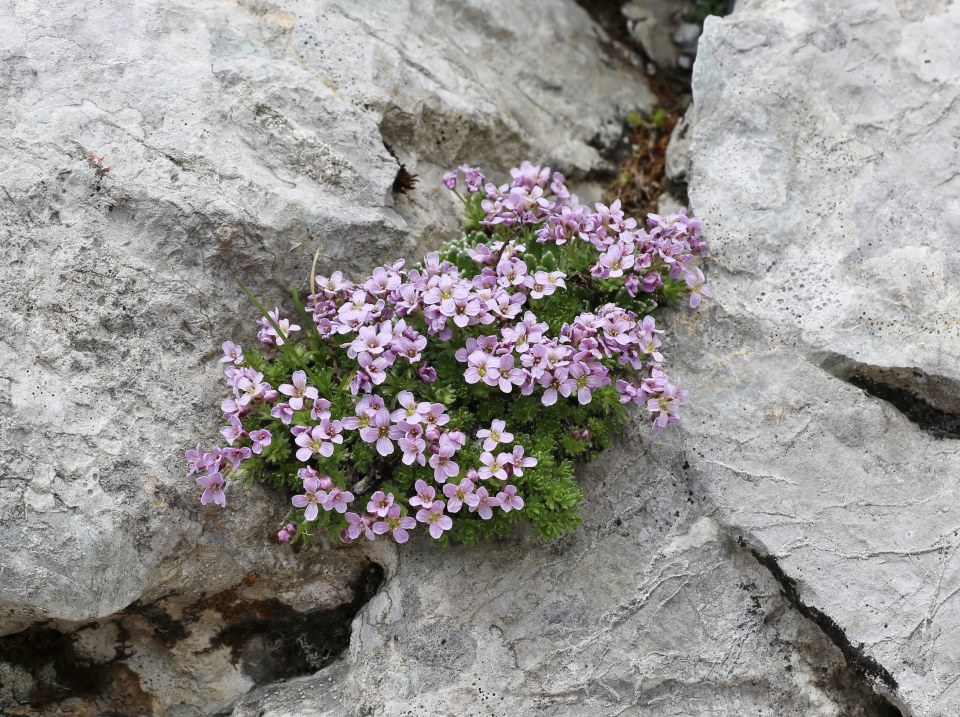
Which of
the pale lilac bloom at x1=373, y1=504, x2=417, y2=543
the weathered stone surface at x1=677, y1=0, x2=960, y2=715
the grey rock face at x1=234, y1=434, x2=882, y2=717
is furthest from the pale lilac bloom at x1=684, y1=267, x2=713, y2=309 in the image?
the pale lilac bloom at x1=373, y1=504, x2=417, y2=543

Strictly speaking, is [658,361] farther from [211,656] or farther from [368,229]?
[211,656]

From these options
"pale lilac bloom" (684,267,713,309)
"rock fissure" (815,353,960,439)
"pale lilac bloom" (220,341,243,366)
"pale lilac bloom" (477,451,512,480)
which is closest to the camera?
"pale lilac bloom" (477,451,512,480)

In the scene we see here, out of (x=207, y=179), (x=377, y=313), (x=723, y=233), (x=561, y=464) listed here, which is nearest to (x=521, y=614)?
(x=561, y=464)

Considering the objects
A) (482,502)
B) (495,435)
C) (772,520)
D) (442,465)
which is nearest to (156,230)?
(442,465)

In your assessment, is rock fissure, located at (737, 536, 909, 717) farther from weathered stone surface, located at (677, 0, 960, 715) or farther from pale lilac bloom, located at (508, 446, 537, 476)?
pale lilac bloom, located at (508, 446, 537, 476)

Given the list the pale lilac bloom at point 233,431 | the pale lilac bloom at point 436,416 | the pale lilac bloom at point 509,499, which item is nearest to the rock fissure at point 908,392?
the pale lilac bloom at point 509,499

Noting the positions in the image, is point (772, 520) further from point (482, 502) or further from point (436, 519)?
point (436, 519)

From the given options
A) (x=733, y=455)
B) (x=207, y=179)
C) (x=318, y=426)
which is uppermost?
(x=733, y=455)
